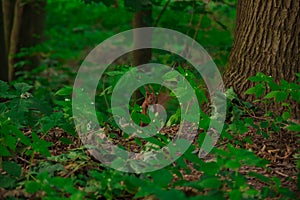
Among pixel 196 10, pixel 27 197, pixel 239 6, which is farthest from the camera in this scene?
pixel 196 10

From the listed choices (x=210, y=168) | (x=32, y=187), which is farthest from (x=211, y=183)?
(x=32, y=187)

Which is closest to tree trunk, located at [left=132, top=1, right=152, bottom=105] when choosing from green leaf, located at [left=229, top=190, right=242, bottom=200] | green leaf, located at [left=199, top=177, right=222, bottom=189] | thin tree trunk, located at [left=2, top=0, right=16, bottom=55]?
thin tree trunk, located at [left=2, top=0, right=16, bottom=55]

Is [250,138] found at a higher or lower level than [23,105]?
lower

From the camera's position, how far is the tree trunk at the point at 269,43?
4191 millimetres

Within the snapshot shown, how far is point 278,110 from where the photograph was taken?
162 inches

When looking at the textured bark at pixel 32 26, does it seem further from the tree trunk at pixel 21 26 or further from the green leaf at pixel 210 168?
the green leaf at pixel 210 168

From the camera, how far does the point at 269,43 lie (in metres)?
4.24

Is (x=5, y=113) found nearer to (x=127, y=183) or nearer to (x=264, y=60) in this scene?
(x=127, y=183)

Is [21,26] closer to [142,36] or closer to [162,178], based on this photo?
[142,36]

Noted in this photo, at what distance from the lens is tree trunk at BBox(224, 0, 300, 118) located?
4191mm

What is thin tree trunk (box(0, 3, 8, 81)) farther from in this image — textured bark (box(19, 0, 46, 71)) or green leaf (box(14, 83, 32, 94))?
green leaf (box(14, 83, 32, 94))

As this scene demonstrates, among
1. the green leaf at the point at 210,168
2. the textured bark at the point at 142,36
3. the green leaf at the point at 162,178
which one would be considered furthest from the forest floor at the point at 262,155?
the textured bark at the point at 142,36

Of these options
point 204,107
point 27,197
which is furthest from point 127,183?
point 204,107

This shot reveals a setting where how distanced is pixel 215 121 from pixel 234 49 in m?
1.07
